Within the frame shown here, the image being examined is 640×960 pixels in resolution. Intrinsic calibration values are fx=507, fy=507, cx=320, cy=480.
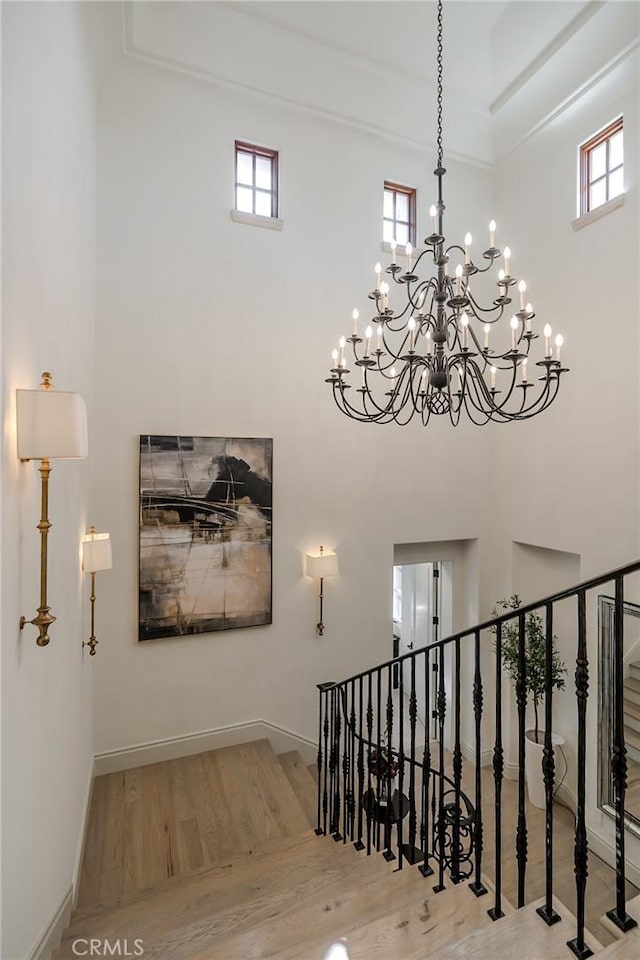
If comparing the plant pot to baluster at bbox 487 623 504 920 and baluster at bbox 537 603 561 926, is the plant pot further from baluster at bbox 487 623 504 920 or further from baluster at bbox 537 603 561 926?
baluster at bbox 537 603 561 926

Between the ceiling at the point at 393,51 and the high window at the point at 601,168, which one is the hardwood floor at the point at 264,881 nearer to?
the high window at the point at 601,168

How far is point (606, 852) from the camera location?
4109 mm

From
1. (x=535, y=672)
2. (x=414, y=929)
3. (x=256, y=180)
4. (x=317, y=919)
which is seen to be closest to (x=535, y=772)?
(x=535, y=672)

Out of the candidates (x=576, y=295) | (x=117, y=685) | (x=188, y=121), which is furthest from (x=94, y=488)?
(x=576, y=295)

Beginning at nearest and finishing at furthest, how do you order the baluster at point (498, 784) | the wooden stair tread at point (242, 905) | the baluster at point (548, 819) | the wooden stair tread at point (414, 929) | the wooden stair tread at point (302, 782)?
the baluster at point (548, 819) < the baluster at point (498, 784) < the wooden stair tread at point (414, 929) < the wooden stair tread at point (242, 905) < the wooden stair tread at point (302, 782)

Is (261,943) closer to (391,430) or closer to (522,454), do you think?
(391,430)

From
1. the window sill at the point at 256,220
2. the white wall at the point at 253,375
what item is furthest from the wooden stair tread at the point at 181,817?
the window sill at the point at 256,220

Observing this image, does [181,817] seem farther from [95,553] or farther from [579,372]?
[579,372]

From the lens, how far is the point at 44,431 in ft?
5.49

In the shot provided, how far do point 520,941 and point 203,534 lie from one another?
138 inches

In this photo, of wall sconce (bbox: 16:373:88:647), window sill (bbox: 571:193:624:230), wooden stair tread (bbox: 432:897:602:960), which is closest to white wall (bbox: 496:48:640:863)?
window sill (bbox: 571:193:624:230)

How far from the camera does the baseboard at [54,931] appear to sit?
1.97 meters

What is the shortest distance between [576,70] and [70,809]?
6.91 m

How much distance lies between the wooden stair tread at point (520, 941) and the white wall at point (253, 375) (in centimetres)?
337
